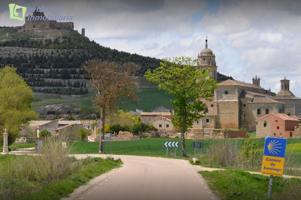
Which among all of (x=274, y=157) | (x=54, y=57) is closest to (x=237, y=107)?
(x=54, y=57)

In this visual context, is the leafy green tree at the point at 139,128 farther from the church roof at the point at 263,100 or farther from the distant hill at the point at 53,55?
the distant hill at the point at 53,55

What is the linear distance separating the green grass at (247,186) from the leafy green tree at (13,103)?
26.4 metres

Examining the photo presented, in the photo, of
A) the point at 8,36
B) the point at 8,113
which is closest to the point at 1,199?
the point at 8,113

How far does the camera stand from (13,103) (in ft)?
160

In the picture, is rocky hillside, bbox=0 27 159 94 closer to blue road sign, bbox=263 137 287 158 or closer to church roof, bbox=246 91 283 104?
church roof, bbox=246 91 283 104

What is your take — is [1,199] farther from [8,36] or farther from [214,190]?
[8,36]

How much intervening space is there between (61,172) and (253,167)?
405 inches

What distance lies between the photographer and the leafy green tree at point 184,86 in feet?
140

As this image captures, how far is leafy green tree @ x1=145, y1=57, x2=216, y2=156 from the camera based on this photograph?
4278 centimetres

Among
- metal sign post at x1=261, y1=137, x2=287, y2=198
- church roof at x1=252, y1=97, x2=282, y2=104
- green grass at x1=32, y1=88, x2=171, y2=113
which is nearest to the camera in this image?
metal sign post at x1=261, y1=137, x2=287, y2=198

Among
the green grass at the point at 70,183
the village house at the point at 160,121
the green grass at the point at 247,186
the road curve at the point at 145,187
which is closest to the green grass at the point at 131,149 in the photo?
the green grass at the point at 70,183

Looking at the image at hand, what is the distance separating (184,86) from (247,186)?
24.0m

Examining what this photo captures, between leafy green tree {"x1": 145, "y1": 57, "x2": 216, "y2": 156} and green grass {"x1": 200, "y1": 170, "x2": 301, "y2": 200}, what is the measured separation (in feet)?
61.2

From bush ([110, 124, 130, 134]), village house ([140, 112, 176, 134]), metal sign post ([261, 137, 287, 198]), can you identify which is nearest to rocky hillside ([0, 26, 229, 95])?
village house ([140, 112, 176, 134])
